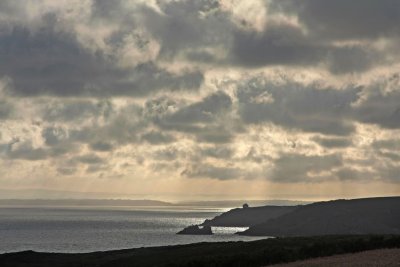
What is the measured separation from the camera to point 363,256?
157 ft

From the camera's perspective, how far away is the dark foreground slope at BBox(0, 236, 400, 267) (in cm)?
6906

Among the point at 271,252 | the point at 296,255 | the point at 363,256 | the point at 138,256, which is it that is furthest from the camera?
the point at 138,256

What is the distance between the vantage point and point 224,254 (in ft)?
271

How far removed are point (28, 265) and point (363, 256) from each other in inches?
2741

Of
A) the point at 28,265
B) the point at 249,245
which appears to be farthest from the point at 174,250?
the point at 28,265

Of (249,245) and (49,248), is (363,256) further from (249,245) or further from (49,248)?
(49,248)

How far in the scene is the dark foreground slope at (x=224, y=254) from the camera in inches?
2719

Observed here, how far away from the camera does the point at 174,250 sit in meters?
102

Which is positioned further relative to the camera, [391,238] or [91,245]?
[91,245]

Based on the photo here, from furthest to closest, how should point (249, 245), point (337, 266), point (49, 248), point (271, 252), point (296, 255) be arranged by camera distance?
point (49, 248) → point (249, 245) → point (271, 252) → point (296, 255) → point (337, 266)

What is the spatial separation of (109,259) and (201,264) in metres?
33.2

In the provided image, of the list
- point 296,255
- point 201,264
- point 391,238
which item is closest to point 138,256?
point 201,264

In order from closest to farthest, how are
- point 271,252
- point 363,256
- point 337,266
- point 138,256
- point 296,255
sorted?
point 337,266 < point 363,256 < point 296,255 < point 271,252 < point 138,256

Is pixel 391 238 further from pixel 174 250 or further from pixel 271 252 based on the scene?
pixel 174 250
